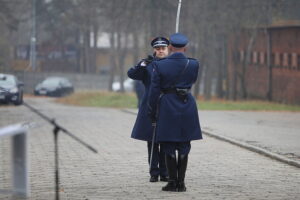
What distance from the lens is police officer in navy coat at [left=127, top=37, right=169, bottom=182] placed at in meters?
11.1

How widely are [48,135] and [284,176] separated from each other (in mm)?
8369

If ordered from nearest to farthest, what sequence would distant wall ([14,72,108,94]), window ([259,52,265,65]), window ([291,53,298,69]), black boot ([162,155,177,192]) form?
black boot ([162,155,177,192]), window ([291,53,298,69]), window ([259,52,265,65]), distant wall ([14,72,108,94])

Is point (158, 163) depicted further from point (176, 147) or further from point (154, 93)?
point (154, 93)

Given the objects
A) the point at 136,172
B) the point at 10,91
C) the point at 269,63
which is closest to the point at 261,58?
the point at 269,63

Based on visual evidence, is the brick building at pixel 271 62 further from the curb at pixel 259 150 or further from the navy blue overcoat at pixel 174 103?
the navy blue overcoat at pixel 174 103

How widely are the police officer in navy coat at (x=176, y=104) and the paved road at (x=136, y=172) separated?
457 millimetres

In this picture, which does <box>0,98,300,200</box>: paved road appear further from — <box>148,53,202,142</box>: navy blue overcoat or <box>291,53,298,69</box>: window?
<box>291,53,298,69</box>: window

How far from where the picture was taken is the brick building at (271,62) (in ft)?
166

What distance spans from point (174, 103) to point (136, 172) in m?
2.15

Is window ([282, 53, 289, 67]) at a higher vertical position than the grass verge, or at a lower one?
higher

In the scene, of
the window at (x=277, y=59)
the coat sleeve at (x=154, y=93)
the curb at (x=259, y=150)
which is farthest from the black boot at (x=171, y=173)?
the window at (x=277, y=59)

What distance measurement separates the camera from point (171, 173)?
10484 millimetres

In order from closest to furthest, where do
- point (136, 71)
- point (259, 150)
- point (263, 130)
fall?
point (136, 71) → point (259, 150) → point (263, 130)

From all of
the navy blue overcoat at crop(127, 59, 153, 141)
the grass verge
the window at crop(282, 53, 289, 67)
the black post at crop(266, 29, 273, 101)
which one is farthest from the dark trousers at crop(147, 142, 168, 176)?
the black post at crop(266, 29, 273, 101)
